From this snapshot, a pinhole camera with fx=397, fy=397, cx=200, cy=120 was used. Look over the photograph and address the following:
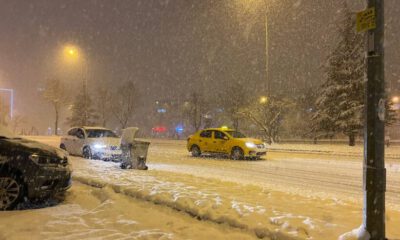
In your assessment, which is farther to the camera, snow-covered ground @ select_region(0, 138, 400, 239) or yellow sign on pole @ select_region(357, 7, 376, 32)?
snow-covered ground @ select_region(0, 138, 400, 239)

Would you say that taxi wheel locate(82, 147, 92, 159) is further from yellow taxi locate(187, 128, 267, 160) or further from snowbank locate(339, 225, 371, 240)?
snowbank locate(339, 225, 371, 240)

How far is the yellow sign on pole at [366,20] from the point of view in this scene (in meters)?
5.18

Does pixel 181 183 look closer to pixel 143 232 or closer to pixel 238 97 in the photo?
pixel 143 232

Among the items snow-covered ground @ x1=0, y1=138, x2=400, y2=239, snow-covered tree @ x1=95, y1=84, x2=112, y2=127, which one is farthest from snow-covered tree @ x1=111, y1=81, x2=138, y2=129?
snow-covered ground @ x1=0, y1=138, x2=400, y2=239

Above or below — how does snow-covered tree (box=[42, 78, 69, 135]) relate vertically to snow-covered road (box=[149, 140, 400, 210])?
above

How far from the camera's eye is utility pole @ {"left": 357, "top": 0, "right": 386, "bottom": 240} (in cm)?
504

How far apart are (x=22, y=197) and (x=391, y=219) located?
6.37 m

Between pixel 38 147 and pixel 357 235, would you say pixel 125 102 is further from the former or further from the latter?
pixel 357 235

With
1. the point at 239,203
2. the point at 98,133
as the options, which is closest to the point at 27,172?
the point at 239,203

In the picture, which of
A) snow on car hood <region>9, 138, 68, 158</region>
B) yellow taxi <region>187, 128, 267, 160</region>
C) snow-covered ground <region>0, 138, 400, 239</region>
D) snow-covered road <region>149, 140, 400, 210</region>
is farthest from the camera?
yellow taxi <region>187, 128, 267, 160</region>

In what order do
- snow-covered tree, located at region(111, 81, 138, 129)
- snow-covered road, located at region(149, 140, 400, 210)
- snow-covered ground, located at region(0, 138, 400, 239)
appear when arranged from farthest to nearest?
snow-covered tree, located at region(111, 81, 138, 129), snow-covered road, located at region(149, 140, 400, 210), snow-covered ground, located at region(0, 138, 400, 239)

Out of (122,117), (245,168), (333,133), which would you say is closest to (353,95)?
(333,133)

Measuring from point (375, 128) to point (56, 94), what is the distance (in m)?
67.4

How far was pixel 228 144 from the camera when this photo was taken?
20203 millimetres
